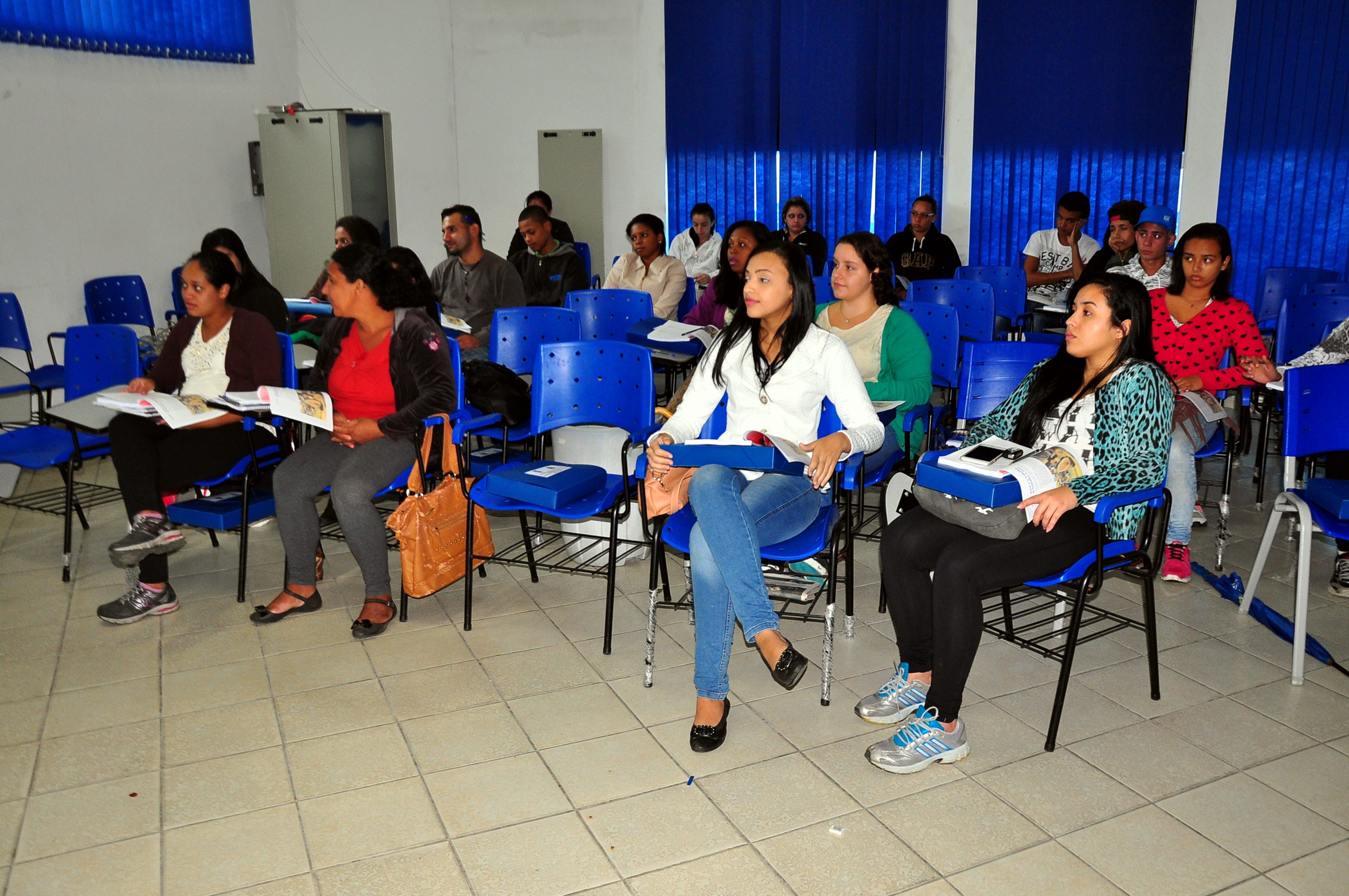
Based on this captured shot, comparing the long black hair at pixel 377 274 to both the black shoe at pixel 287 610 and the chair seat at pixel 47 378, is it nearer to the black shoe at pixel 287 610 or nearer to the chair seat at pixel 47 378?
the black shoe at pixel 287 610

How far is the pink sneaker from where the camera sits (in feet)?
12.6

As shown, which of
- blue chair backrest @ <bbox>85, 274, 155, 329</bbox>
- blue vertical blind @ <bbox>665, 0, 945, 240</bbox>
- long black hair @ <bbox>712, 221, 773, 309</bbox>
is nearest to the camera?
long black hair @ <bbox>712, 221, 773, 309</bbox>

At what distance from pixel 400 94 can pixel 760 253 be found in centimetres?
685

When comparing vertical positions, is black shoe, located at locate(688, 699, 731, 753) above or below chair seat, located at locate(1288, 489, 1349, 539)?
below

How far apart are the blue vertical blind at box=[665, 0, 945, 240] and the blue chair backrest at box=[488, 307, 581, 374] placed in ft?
13.8

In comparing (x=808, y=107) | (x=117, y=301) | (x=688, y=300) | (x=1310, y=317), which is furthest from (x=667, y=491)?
(x=808, y=107)

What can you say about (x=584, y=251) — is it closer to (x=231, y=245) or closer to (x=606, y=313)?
(x=606, y=313)

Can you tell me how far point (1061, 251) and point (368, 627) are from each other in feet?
18.6

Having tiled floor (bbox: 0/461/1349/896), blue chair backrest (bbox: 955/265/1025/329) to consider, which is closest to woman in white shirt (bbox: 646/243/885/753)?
tiled floor (bbox: 0/461/1349/896)

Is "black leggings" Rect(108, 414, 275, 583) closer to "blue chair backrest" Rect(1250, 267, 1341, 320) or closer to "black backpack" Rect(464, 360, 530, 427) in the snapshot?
"black backpack" Rect(464, 360, 530, 427)

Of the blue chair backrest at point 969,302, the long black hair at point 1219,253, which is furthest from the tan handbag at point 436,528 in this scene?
the long black hair at point 1219,253

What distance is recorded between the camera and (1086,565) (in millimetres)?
2727

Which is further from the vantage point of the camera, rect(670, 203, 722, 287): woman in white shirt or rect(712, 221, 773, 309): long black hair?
rect(670, 203, 722, 287): woman in white shirt

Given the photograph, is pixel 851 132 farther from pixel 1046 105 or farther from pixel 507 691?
pixel 507 691
